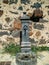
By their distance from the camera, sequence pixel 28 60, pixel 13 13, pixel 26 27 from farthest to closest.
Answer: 1. pixel 13 13
2. pixel 26 27
3. pixel 28 60

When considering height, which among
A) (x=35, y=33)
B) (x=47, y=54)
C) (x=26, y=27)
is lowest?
(x=47, y=54)

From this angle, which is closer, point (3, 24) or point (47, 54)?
point (47, 54)

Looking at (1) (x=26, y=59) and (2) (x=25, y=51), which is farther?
(2) (x=25, y=51)

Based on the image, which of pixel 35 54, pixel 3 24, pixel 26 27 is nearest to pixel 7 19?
pixel 3 24

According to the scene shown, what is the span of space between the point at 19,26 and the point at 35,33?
377mm

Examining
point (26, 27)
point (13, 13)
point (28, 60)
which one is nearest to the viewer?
point (28, 60)

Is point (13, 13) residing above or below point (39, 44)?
above

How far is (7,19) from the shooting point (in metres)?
4.39

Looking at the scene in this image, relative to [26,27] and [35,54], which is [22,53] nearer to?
[35,54]

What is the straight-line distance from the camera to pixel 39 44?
4520mm

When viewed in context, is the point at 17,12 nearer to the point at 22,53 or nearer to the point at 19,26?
the point at 19,26

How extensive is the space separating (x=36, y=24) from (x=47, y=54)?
731 millimetres

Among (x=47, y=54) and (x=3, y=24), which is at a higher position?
(x=3, y=24)

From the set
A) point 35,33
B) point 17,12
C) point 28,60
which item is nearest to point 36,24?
point 35,33
